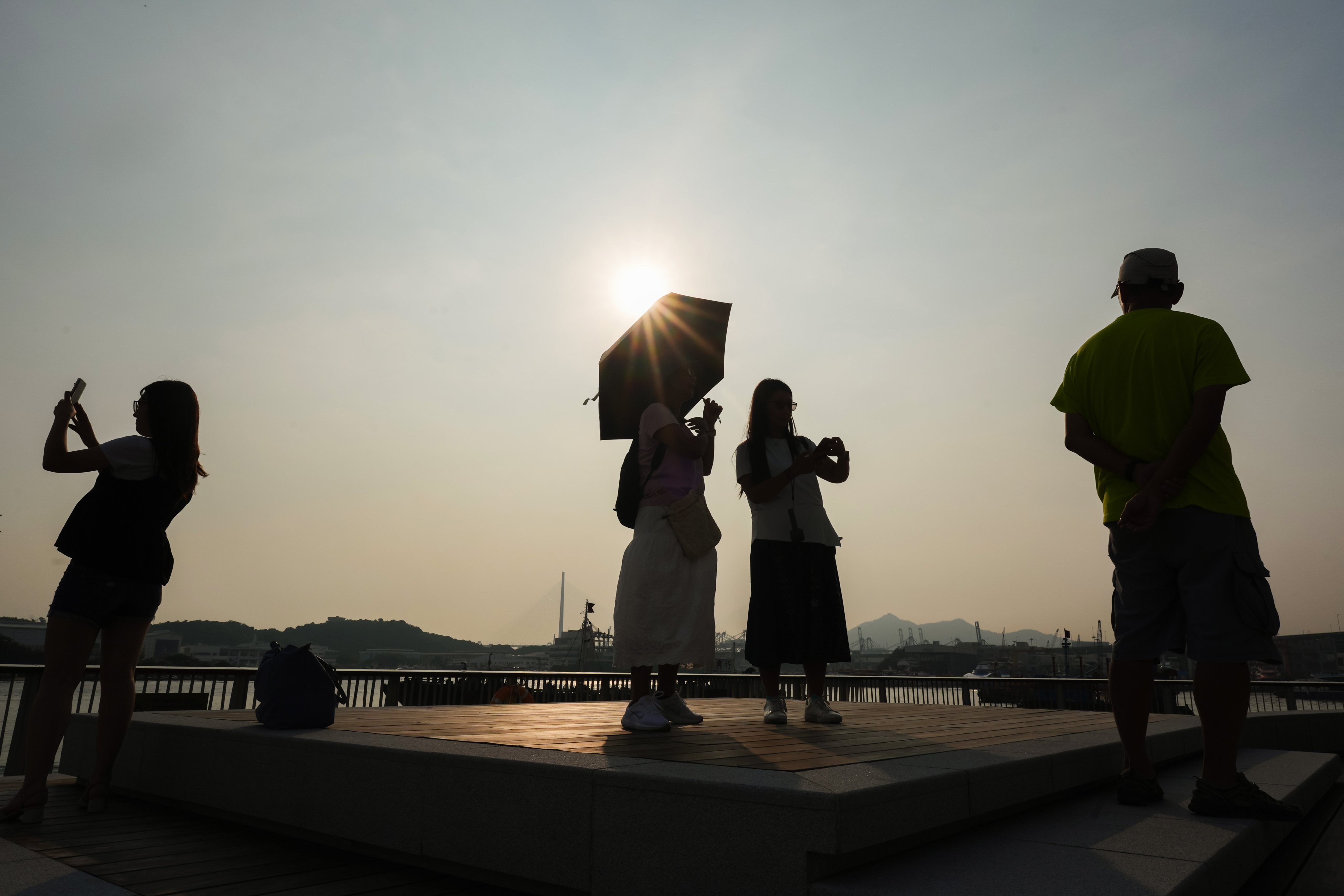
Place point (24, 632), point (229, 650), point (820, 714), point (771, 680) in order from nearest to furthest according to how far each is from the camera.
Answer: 1. point (820, 714)
2. point (771, 680)
3. point (24, 632)
4. point (229, 650)

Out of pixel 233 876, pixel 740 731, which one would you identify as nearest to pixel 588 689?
pixel 740 731

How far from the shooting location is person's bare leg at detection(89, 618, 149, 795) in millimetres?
3316

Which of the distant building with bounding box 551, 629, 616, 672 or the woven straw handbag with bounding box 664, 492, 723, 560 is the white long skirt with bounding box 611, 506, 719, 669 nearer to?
the woven straw handbag with bounding box 664, 492, 723, 560

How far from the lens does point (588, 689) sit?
429 inches

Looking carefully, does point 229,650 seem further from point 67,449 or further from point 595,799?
point 595,799

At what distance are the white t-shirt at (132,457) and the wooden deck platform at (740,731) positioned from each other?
4.77 ft

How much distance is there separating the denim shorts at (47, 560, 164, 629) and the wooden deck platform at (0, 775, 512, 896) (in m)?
0.83

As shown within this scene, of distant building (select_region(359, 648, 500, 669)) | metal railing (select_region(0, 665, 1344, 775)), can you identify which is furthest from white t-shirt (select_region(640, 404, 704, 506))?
distant building (select_region(359, 648, 500, 669))

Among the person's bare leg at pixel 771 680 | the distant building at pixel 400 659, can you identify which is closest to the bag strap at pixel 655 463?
the person's bare leg at pixel 771 680

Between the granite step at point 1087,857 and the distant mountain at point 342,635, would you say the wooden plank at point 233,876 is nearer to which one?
the granite step at point 1087,857

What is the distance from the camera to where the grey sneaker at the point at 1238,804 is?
236 centimetres

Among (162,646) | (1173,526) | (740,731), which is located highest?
(1173,526)

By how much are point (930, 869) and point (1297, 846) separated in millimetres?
1935

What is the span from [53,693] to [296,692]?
923 millimetres
